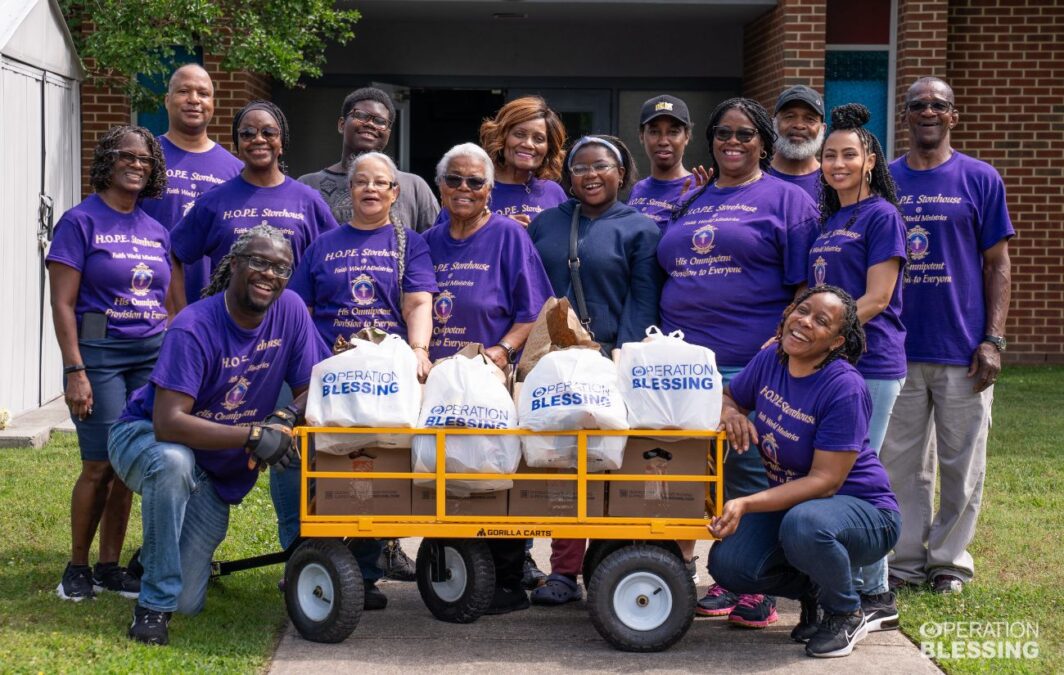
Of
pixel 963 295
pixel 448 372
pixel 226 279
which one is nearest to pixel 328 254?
pixel 226 279

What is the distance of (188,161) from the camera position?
6.24m

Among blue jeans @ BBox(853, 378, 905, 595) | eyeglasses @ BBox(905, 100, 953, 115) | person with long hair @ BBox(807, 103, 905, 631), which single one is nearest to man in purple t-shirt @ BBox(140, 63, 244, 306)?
person with long hair @ BBox(807, 103, 905, 631)

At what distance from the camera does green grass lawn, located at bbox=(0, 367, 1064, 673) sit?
4852 millimetres

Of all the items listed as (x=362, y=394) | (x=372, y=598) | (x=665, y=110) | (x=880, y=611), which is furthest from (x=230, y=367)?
(x=880, y=611)

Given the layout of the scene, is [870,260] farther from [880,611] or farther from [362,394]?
[362,394]

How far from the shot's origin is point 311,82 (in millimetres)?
14508

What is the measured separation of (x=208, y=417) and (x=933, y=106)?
3240 millimetres

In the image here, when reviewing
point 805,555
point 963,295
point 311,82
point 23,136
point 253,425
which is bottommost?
point 805,555

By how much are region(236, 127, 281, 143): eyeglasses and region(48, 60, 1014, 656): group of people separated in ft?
0.07

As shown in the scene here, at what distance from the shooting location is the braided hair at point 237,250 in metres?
5.08

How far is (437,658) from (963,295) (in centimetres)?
271

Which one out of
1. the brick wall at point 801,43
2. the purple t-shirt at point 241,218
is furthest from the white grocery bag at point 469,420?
the brick wall at point 801,43

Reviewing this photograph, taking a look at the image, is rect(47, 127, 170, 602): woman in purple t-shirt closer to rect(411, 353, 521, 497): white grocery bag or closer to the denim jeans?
the denim jeans

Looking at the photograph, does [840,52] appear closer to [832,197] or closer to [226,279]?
[832,197]
